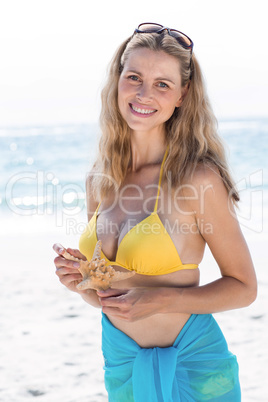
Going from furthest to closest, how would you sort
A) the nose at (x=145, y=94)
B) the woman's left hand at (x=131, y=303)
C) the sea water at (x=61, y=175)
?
the sea water at (x=61, y=175)
the nose at (x=145, y=94)
the woman's left hand at (x=131, y=303)

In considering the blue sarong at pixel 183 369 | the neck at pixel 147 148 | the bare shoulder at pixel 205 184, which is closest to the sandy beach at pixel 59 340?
the blue sarong at pixel 183 369

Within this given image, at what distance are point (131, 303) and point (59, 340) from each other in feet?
10.6

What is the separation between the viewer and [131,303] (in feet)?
6.47

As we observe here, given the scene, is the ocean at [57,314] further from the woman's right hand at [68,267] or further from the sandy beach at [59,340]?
the woman's right hand at [68,267]

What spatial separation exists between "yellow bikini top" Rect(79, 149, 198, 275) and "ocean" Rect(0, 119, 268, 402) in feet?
1.76

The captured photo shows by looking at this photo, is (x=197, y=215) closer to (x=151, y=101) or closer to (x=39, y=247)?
(x=151, y=101)

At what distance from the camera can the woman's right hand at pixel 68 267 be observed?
2.08m

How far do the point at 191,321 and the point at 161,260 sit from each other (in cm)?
32

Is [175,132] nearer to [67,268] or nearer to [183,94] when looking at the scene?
[183,94]

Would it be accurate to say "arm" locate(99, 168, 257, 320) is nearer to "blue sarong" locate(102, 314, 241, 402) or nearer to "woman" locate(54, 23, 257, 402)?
"woman" locate(54, 23, 257, 402)

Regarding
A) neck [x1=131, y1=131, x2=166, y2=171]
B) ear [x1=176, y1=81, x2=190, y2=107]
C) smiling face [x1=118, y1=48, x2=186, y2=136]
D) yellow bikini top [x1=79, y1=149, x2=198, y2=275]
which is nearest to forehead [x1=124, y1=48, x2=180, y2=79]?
smiling face [x1=118, y1=48, x2=186, y2=136]

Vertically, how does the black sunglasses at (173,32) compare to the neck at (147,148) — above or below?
above

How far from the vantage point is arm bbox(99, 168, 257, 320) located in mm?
2105

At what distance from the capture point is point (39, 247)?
8.84 m
